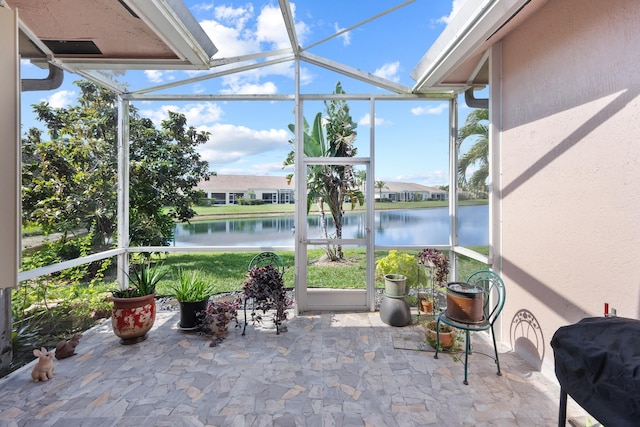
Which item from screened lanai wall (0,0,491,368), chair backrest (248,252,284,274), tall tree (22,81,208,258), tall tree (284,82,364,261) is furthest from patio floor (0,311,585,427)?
tall tree (284,82,364,261)

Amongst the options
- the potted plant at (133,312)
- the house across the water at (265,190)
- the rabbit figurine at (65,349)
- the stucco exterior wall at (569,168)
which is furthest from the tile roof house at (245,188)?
the stucco exterior wall at (569,168)

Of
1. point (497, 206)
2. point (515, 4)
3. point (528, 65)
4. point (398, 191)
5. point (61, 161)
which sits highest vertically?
point (515, 4)

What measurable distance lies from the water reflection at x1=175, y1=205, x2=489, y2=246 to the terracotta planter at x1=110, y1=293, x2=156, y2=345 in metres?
1.28

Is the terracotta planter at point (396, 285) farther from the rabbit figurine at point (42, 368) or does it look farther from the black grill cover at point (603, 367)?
the rabbit figurine at point (42, 368)

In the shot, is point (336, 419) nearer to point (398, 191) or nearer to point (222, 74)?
point (398, 191)

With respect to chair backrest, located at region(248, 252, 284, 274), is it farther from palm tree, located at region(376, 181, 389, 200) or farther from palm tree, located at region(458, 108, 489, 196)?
palm tree, located at region(458, 108, 489, 196)

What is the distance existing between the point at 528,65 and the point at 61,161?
518 cm

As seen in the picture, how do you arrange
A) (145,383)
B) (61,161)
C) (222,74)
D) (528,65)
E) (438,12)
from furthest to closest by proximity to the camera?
(222,74) → (61,161) → (438,12) → (528,65) → (145,383)

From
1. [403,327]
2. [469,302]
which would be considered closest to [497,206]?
[469,302]

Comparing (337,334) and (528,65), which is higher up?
(528,65)

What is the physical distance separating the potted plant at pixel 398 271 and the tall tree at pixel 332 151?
0.68m

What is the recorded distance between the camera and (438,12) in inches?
122

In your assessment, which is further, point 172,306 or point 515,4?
point 172,306

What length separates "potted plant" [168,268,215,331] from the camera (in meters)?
3.51
